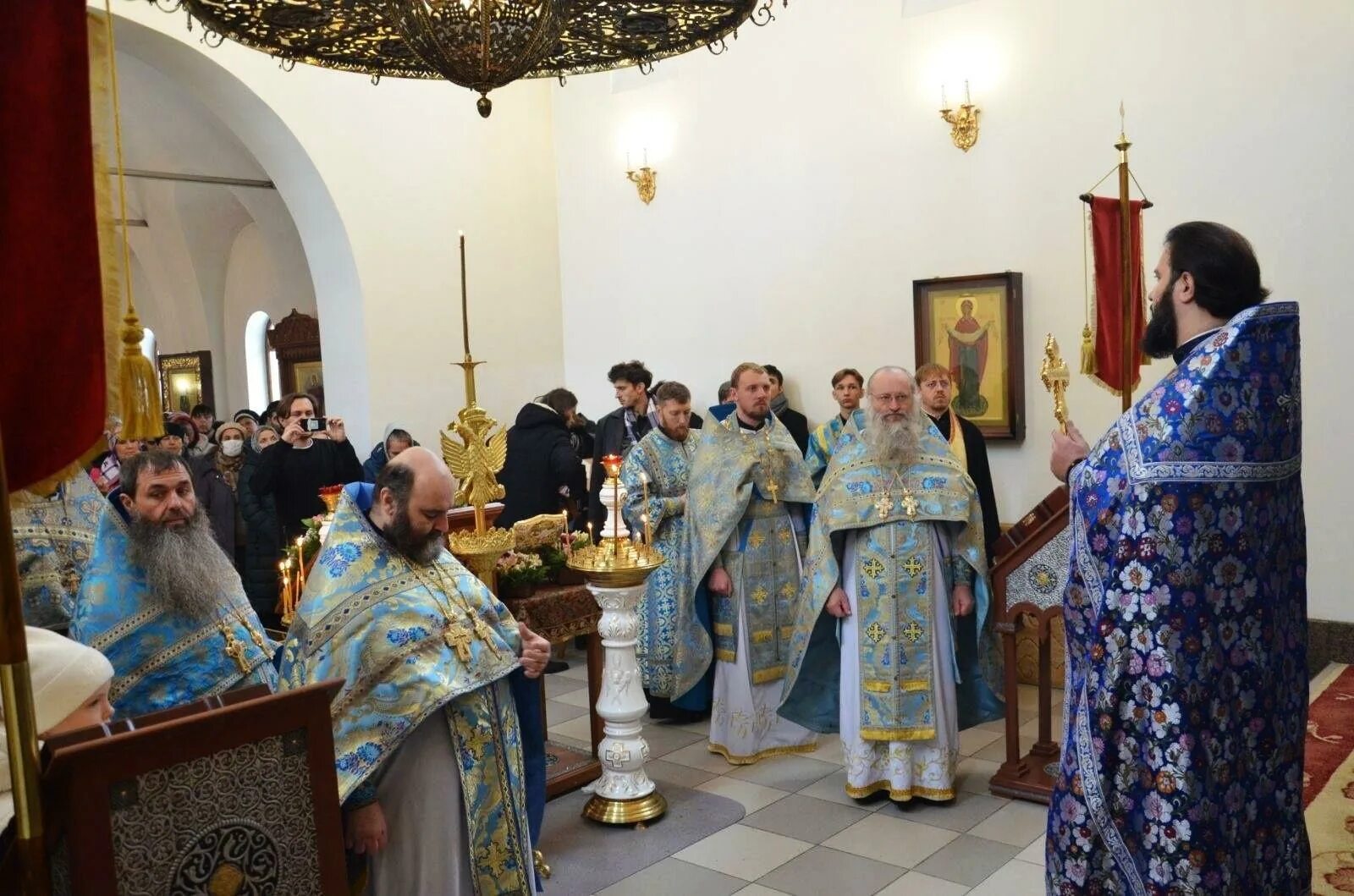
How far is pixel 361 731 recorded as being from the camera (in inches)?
108

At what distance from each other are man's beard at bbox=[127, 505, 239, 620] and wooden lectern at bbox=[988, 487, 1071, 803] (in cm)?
301

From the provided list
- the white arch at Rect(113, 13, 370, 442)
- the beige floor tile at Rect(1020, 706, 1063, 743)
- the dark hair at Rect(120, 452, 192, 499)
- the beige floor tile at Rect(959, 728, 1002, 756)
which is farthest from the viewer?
the white arch at Rect(113, 13, 370, 442)

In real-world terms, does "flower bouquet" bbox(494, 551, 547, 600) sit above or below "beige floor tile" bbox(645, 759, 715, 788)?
above

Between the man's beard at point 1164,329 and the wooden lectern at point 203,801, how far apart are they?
1.85 meters

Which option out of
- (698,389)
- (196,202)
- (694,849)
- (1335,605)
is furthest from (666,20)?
(196,202)

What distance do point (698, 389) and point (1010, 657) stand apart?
4250mm

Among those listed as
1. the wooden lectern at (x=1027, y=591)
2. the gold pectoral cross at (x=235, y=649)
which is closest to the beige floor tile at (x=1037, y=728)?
the wooden lectern at (x=1027, y=591)

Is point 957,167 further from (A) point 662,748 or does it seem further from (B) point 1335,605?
(A) point 662,748

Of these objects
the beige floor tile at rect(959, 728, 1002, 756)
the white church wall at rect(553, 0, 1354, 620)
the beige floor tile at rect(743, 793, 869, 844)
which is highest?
the white church wall at rect(553, 0, 1354, 620)

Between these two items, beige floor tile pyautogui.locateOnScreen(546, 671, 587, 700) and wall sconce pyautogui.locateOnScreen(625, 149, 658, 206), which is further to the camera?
wall sconce pyautogui.locateOnScreen(625, 149, 658, 206)

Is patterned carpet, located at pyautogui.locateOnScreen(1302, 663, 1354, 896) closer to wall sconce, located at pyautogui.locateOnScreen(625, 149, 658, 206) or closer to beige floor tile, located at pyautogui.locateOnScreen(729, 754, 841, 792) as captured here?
beige floor tile, located at pyautogui.locateOnScreen(729, 754, 841, 792)

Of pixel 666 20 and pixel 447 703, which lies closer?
pixel 447 703

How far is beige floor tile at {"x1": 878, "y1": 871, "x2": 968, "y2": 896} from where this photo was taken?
390cm

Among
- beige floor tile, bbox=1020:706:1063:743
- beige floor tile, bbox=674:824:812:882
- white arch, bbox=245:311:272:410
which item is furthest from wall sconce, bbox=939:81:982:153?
white arch, bbox=245:311:272:410
